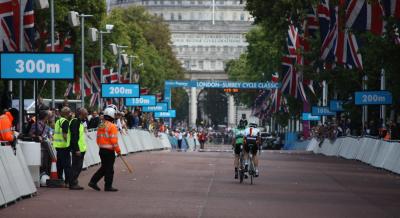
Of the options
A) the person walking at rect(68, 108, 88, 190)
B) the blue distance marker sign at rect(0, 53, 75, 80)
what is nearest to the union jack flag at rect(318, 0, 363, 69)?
the blue distance marker sign at rect(0, 53, 75, 80)

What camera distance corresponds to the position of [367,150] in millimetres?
48625

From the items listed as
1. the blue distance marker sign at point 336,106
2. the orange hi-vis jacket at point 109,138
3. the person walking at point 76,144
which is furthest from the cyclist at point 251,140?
the blue distance marker sign at point 336,106

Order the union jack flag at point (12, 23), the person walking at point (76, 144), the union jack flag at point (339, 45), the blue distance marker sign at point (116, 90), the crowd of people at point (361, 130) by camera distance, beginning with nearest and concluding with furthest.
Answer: the person walking at point (76, 144) → the union jack flag at point (12, 23) → the union jack flag at point (339, 45) → the crowd of people at point (361, 130) → the blue distance marker sign at point (116, 90)

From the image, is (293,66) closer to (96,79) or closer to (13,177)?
(96,79)

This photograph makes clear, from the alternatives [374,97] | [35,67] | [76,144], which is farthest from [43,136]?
[374,97]

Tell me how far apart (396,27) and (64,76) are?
404 inches

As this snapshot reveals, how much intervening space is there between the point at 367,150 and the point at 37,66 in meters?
21.4

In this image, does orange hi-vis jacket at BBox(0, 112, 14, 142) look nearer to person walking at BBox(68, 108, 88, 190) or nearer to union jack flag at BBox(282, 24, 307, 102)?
person walking at BBox(68, 108, 88, 190)

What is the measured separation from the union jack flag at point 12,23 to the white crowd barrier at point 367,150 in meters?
11.0

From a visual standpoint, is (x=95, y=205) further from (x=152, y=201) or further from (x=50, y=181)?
(x=50, y=181)

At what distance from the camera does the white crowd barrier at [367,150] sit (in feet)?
131

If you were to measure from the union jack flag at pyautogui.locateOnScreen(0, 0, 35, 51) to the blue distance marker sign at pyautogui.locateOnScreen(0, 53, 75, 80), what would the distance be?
710cm

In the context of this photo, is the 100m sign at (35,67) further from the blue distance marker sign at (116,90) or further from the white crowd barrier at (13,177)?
the blue distance marker sign at (116,90)

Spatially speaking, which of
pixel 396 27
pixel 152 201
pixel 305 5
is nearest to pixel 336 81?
pixel 305 5
